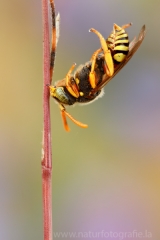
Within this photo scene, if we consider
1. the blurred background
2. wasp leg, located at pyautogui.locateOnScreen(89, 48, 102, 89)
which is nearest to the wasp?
wasp leg, located at pyautogui.locateOnScreen(89, 48, 102, 89)

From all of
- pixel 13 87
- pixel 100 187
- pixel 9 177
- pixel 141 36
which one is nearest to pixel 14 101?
pixel 13 87

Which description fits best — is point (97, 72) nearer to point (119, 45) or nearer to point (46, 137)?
point (119, 45)

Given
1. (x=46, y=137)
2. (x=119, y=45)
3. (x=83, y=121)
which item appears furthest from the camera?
(x=83, y=121)

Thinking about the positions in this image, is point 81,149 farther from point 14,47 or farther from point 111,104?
point 14,47

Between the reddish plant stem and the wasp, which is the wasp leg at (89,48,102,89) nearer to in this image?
the wasp

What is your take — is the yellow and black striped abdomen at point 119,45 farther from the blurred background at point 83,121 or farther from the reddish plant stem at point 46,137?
the blurred background at point 83,121

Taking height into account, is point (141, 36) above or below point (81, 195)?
above

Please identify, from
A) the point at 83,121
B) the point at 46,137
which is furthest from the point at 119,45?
the point at 83,121
